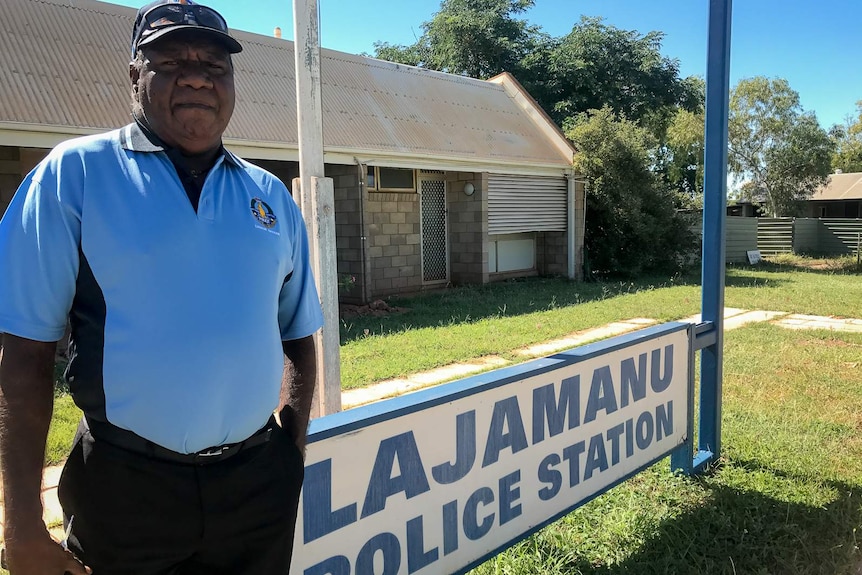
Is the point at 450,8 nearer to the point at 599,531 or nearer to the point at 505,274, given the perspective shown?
the point at 505,274

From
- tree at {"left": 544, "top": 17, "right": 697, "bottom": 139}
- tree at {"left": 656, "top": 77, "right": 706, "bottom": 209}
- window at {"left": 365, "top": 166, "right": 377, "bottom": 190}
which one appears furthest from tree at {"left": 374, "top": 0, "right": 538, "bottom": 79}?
window at {"left": 365, "top": 166, "right": 377, "bottom": 190}

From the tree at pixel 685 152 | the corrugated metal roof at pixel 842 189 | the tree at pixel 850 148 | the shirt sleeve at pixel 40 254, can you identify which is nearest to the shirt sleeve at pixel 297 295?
the shirt sleeve at pixel 40 254

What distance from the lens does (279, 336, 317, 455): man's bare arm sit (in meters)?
1.80

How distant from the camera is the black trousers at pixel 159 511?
144 cm

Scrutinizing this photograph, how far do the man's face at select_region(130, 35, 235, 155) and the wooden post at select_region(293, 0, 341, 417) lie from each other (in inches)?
51.2

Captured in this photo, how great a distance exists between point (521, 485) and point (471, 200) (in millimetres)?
10273

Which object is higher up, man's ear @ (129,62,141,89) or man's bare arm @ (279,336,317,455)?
man's ear @ (129,62,141,89)

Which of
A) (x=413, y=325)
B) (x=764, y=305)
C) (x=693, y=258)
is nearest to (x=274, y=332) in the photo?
(x=413, y=325)

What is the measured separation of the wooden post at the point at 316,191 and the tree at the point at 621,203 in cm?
1231

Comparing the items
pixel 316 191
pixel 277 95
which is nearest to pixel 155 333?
pixel 316 191

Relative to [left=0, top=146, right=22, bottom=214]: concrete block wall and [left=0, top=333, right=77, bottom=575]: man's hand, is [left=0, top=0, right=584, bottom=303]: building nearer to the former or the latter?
[left=0, top=146, right=22, bottom=214]: concrete block wall

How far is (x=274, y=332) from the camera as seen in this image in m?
1.65

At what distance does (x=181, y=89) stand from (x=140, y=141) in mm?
165

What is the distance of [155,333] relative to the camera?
4.62ft
